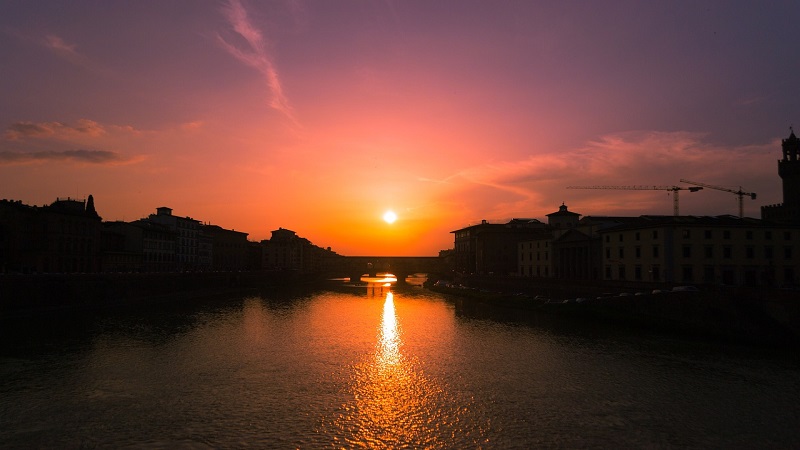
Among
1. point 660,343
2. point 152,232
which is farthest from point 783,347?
point 152,232

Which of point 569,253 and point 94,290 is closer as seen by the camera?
point 94,290

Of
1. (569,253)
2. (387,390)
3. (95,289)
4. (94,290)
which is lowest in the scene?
(387,390)

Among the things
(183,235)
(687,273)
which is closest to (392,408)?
(687,273)

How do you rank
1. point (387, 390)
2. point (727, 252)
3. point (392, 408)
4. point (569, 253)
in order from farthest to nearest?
point (569, 253) < point (727, 252) < point (387, 390) < point (392, 408)

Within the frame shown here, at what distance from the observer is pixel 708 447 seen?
24578 mm

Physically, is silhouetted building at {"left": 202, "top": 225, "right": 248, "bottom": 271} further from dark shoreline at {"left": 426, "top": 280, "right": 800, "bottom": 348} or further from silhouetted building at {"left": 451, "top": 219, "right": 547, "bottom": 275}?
dark shoreline at {"left": 426, "top": 280, "right": 800, "bottom": 348}

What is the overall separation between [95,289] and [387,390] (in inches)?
2671

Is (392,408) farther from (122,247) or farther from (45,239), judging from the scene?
(122,247)

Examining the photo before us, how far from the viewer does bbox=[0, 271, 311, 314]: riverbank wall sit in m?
65.2

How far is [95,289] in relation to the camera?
264 feet

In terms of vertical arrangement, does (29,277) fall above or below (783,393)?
above

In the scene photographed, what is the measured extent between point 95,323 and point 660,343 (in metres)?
68.6

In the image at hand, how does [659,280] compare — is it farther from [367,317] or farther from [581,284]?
[367,317]

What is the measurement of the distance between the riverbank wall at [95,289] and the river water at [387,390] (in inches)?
274
